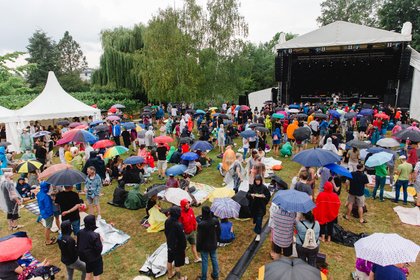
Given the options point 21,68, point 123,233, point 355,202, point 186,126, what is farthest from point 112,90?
point 355,202

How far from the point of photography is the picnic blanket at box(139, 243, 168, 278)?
5.64 meters

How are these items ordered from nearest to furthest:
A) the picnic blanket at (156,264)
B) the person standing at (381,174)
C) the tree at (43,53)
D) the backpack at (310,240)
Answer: the backpack at (310,240)
the picnic blanket at (156,264)
the person standing at (381,174)
the tree at (43,53)

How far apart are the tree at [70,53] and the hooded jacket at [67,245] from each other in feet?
230

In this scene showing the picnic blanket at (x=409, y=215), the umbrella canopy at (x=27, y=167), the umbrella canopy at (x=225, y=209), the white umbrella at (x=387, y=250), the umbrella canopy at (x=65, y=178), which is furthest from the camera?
the umbrella canopy at (x=27, y=167)

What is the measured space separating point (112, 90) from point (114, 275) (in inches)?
1014

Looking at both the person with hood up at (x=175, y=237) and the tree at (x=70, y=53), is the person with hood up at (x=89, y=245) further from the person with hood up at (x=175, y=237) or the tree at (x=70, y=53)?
the tree at (x=70, y=53)

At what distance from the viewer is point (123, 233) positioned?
714 centimetres

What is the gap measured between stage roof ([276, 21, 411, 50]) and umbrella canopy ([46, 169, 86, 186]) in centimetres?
2051

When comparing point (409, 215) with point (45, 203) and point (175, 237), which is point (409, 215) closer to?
point (175, 237)

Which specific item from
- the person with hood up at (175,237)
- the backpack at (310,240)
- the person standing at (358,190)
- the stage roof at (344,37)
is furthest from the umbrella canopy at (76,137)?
the stage roof at (344,37)

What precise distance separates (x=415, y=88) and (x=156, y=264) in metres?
23.1

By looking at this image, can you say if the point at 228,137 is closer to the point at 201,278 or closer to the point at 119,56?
the point at 201,278

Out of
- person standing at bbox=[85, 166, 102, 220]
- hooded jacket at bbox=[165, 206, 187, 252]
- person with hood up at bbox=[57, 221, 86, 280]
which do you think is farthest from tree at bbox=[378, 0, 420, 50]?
person with hood up at bbox=[57, 221, 86, 280]

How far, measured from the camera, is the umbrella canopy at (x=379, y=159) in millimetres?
7855
